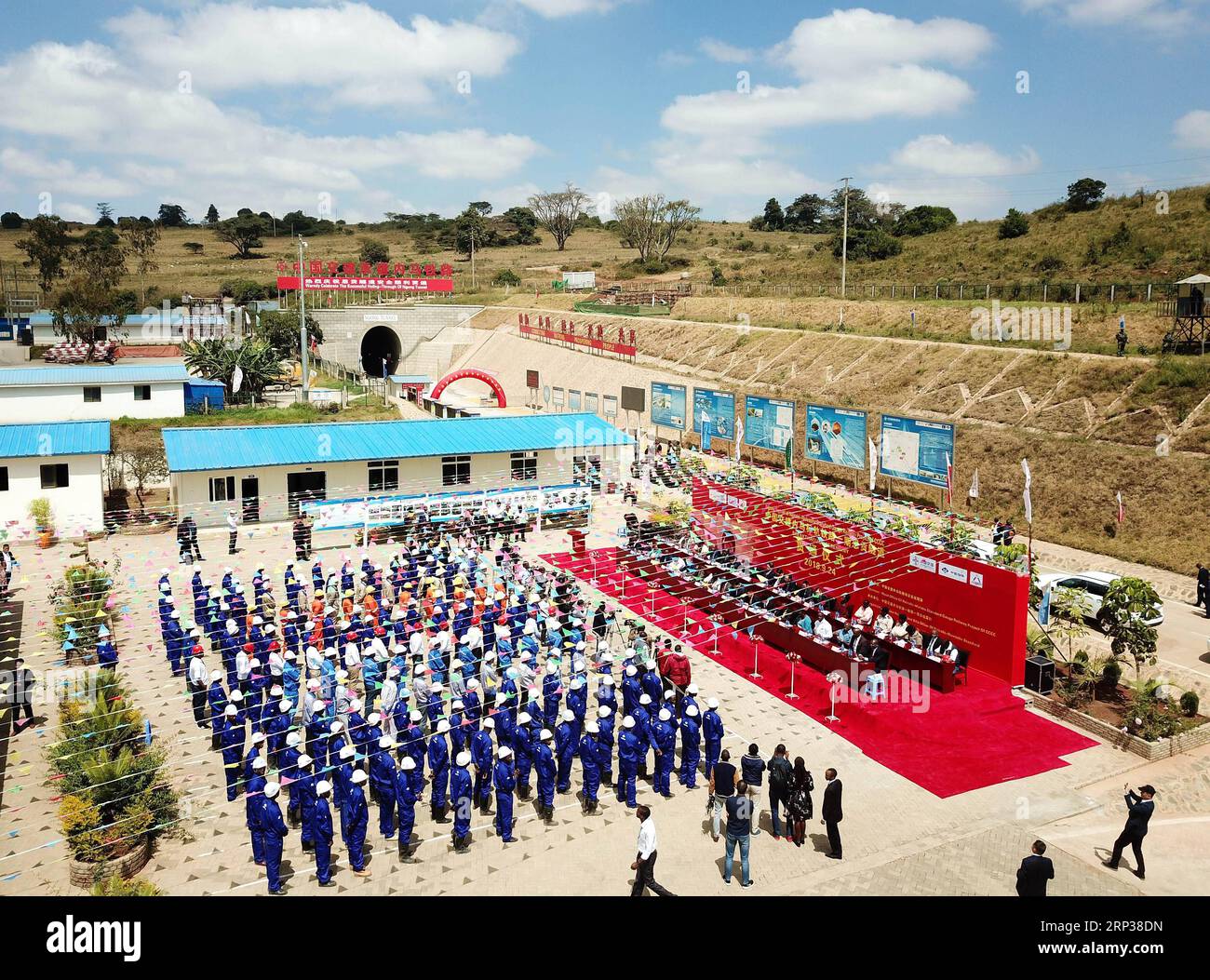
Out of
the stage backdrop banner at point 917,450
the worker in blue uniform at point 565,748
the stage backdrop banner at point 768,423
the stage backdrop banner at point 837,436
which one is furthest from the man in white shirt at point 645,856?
the stage backdrop banner at point 768,423

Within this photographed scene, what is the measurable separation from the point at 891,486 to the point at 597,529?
33.0 feet

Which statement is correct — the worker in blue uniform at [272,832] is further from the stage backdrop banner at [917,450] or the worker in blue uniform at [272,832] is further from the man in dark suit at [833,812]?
the stage backdrop banner at [917,450]

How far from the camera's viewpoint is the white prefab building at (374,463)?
2361cm

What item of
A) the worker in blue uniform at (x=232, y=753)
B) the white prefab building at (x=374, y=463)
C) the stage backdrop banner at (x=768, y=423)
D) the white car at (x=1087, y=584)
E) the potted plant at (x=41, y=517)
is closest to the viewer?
the worker in blue uniform at (x=232, y=753)

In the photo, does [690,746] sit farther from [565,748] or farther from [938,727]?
[938,727]

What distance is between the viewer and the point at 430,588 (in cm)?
1641

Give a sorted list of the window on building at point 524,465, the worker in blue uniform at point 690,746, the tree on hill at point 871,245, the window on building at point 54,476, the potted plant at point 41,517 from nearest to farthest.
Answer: the worker in blue uniform at point 690,746
the potted plant at point 41,517
the window on building at point 54,476
the window on building at point 524,465
the tree on hill at point 871,245

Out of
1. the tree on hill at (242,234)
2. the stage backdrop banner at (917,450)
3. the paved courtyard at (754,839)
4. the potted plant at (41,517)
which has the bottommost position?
the paved courtyard at (754,839)

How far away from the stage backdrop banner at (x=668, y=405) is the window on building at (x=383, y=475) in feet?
38.0

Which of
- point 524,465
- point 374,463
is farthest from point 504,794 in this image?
point 524,465

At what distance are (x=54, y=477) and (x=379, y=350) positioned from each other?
41.0 meters

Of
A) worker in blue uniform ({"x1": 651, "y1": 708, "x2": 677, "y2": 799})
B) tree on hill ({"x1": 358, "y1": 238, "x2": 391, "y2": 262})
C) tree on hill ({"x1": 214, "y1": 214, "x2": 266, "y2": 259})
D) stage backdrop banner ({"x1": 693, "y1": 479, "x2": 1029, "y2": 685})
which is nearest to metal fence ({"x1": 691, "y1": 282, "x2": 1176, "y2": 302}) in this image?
stage backdrop banner ({"x1": 693, "y1": 479, "x2": 1029, "y2": 685})

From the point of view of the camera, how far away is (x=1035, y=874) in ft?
25.6

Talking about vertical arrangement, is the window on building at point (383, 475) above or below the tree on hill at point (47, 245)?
below
